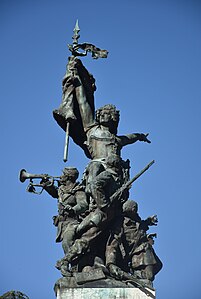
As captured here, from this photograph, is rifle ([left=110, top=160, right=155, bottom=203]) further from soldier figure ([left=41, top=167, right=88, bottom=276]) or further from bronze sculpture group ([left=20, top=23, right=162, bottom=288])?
soldier figure ([left=41, top=167, right=88, bottom=276])

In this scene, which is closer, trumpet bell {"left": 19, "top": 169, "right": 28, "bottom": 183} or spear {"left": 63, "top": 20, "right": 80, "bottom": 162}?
spear {"left": 63, "top": 20, "right": 80, "bottom": 162}

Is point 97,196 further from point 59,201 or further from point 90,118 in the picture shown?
point 90,118

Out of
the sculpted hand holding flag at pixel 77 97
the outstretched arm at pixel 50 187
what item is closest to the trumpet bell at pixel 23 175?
the outstretched arm at pixel 50 187

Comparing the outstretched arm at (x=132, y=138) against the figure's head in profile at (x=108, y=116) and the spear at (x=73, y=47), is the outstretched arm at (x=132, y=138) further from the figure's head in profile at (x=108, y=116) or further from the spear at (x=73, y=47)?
the spear at (x=73, y=47)

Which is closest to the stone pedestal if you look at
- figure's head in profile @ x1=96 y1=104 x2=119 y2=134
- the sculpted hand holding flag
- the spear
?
the spear

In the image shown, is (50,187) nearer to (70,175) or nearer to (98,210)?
(70,175)

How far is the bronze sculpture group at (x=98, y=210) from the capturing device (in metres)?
13.5

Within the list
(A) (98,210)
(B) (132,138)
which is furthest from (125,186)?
(B) (132,138)

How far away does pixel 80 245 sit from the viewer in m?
13.5

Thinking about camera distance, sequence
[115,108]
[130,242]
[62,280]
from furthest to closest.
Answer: [115,108] < [130,242] < [62,280]

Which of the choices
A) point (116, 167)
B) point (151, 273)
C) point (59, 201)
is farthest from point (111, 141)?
point (151, 273)

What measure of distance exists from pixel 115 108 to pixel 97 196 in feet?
6.78

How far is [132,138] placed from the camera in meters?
15.3

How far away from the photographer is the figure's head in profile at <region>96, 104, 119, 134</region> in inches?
586
